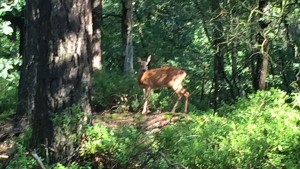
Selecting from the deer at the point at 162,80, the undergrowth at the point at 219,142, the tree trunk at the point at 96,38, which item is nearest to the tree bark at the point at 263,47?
the deer at the point at 162,80

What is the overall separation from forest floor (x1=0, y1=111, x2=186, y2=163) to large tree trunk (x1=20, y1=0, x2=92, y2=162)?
2.47 ft

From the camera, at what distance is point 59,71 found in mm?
6516

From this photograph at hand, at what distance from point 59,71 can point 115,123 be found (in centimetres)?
267

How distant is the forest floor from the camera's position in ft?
25.4

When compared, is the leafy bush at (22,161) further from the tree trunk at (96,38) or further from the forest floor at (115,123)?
the tree trunk at (96,38)

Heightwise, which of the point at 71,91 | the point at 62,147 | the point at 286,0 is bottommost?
the point at 62,147

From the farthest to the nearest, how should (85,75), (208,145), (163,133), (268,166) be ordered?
(85,75)
(163,133)
(208,145)
(268,166)

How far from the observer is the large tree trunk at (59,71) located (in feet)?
21.3

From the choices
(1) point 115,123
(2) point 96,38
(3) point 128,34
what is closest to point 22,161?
(1) point 115,123

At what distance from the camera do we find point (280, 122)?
5.84m

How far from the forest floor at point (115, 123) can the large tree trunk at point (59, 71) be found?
75cm

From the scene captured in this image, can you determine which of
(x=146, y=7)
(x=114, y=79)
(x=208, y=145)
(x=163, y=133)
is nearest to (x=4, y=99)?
(x=114, y=79)

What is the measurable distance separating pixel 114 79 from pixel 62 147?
16.7 ft

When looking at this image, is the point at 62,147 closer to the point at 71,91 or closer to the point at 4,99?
the point at 71,91
